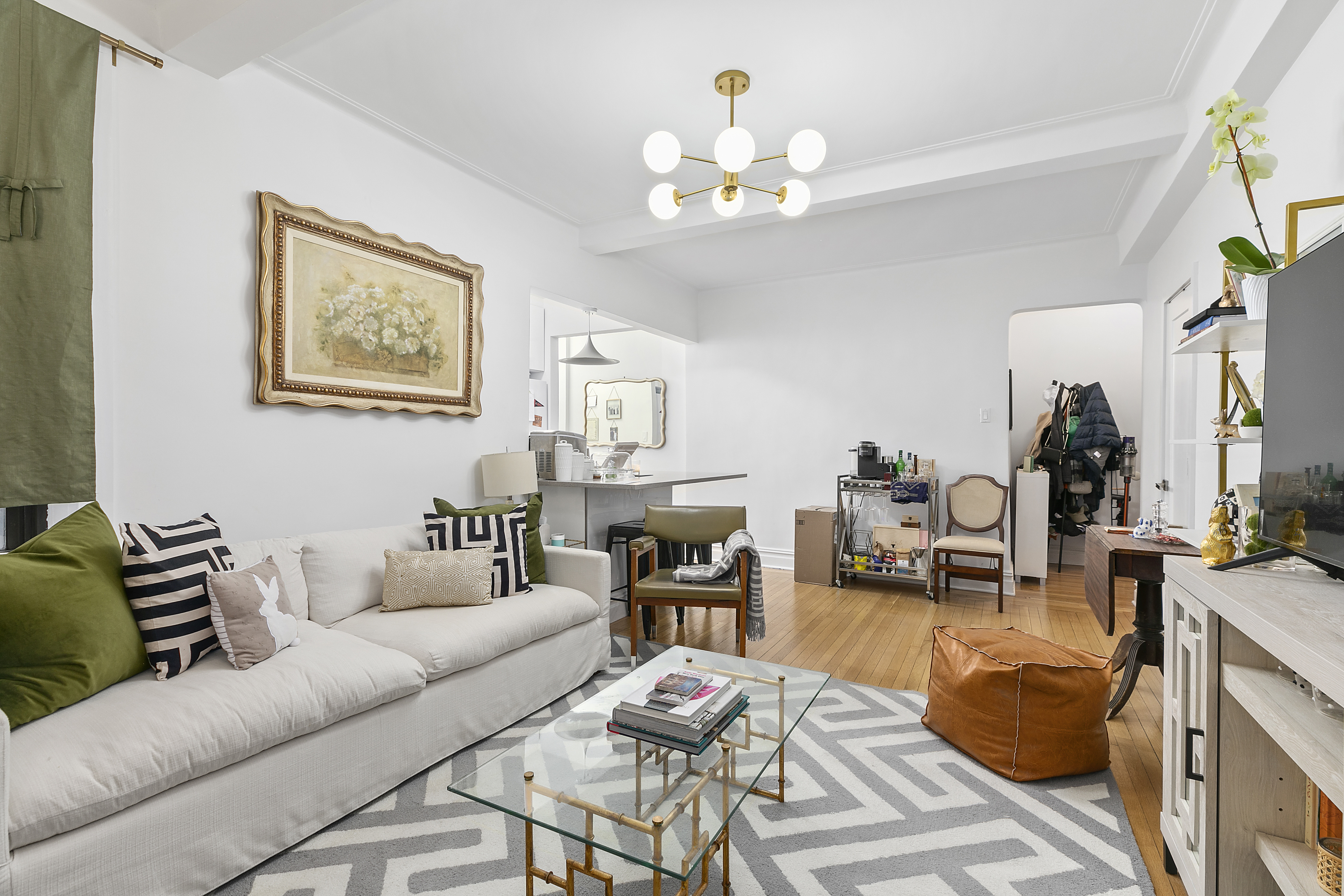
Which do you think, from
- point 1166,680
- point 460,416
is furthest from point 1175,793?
point 460,416

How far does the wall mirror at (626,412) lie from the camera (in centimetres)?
671

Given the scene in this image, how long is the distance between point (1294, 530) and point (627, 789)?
161cm

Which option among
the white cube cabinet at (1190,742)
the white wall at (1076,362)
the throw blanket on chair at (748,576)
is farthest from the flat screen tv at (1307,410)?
the white wall at (1076,362)

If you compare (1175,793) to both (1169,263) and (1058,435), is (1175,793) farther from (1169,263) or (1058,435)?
(1058,435)

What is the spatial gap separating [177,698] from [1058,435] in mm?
6355

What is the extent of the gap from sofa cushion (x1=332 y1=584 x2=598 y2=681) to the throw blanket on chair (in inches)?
28.1

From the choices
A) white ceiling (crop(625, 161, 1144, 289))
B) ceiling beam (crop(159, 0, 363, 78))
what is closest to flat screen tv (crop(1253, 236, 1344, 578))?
white ceiling (crop(625, 161, 1144, 289))

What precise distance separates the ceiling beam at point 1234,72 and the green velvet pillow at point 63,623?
378 cm

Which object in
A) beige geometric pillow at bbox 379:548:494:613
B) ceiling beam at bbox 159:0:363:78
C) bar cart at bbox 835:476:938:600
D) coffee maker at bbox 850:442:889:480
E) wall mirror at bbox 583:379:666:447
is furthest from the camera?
wall mirror at bbox 583:379:666:447

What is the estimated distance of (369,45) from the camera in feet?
8.23

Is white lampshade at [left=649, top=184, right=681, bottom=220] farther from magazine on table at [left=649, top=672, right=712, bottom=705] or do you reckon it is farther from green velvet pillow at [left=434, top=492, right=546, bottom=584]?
magazine on table at [left=649, top=672, right=712, bottom=705]

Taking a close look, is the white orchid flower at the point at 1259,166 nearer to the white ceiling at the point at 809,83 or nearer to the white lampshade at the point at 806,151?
the white ceiling at the point at 809,83

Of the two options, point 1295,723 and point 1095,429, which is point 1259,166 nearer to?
point 1295,723

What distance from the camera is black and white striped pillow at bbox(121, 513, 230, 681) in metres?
1.82
